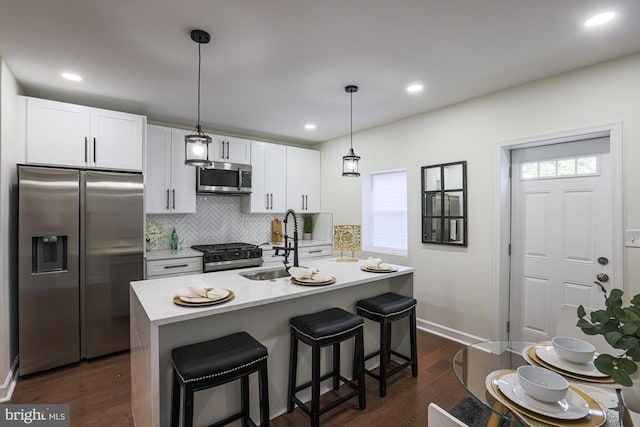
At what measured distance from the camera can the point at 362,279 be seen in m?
2.44

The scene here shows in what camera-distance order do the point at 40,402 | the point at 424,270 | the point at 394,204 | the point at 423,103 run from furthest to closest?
1. the point at 394,204
2. the point at 424,270
3. the point at 423,103
4. the point at 40,402

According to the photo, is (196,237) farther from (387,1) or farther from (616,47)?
(616,47)

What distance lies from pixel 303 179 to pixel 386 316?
3159mm

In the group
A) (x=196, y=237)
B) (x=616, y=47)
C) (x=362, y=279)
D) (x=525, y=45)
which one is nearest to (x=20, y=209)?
(x=196, y=237)

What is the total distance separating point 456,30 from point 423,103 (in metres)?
1.43

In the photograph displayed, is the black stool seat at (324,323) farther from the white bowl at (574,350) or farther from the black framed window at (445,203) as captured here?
the black framed window at (445,203)

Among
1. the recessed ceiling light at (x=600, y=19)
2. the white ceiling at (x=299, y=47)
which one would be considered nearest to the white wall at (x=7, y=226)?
the white ceiling at (x=299, y=47)

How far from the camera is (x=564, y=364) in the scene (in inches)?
57.7

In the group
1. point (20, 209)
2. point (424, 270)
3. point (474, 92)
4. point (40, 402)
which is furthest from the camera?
point (424, 270)

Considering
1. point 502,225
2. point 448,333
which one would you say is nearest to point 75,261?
point 448,333

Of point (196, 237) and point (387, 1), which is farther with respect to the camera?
point (196, 237)

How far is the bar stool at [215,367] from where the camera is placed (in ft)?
5.03

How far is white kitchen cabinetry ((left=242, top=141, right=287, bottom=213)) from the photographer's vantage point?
4.66 metres

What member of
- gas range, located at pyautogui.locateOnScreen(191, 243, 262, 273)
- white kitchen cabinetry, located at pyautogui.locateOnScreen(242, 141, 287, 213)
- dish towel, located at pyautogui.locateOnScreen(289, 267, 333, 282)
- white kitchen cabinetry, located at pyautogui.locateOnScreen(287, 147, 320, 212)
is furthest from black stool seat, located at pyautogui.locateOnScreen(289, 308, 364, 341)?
white kitchen cabinetry, located at pyautogui.locateOnScreen(287, 147, 320, 212)
